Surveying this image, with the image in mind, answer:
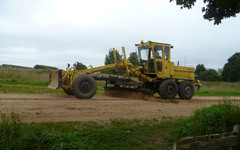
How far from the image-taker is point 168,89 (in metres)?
12.5

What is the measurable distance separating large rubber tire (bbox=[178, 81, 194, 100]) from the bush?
7.49 metres

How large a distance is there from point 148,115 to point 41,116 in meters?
3.26

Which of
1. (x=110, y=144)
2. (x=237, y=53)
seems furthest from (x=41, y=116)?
(x=237, y=53)

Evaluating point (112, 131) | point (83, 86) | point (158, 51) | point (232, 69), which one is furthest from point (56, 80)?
point (232, 69)

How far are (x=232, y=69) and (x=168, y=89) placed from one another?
163 ft

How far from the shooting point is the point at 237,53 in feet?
191

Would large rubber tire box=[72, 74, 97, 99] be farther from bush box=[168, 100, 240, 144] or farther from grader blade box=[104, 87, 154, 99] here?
bush box=[168, 100, 240, 144]

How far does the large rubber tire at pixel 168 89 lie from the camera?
1237cm

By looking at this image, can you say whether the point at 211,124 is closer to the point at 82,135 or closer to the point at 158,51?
the point at 82,135

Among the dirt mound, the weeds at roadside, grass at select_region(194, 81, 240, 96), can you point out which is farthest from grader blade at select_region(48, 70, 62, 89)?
grass at select_region(194, 81, 240, 96)

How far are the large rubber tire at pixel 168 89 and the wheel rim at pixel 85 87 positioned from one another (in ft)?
14.3

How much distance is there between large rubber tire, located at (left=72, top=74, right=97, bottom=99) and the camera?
10070 millimetres

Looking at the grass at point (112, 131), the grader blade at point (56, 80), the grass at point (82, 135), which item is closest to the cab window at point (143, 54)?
the grader blade at point (56, 80)

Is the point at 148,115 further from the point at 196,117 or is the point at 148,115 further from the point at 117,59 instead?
the point at 117,59
